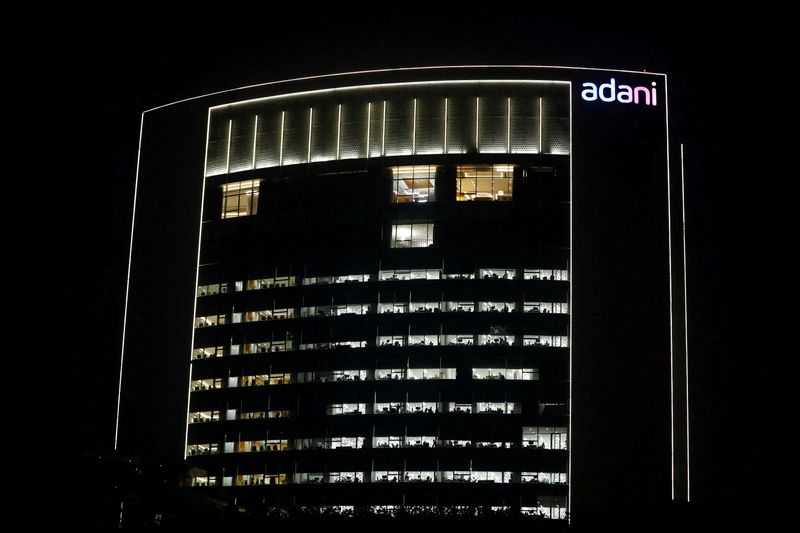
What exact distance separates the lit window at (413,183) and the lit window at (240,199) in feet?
53.2

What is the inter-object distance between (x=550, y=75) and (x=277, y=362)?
42.5m

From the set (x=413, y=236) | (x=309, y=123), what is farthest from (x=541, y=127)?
(x=309, y=123)

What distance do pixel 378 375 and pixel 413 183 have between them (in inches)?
835

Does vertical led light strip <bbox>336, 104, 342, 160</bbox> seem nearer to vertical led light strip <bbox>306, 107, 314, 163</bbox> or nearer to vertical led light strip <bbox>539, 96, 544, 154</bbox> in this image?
vertical led light strip <bbox>306, 107, 314, 163</bbox>

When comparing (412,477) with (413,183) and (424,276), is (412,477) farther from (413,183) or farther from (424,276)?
(413,183)

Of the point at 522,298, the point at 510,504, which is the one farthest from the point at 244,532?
the point at 522,298

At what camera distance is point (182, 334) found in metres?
136

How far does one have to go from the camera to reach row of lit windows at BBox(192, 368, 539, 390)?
125 metres

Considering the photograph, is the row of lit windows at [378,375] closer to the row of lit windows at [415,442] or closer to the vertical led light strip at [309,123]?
the row of lit windows at [415,442]
